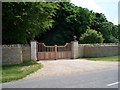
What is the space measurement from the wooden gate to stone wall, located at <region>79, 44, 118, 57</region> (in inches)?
117

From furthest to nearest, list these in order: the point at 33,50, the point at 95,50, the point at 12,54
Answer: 1. the point at 95,50
2. the point at 33,50
3. the point at 12,54

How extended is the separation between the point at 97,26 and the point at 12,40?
2459cm

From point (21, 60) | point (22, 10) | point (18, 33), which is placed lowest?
point (21, 60)

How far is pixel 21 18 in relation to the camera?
24953mm

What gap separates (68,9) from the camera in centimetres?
4566

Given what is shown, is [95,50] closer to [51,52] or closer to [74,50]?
[74,50]

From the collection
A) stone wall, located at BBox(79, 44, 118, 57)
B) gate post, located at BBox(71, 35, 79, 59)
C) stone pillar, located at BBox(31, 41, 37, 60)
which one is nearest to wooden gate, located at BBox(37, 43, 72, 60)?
gate post, located at BBox(71, 35, 79, 59)

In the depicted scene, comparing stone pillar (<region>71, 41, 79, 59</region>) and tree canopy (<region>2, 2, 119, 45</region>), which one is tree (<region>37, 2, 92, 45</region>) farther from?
stone pillar (<region>71, 41, 79, 59</region>)

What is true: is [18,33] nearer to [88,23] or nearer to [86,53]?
[86,53]

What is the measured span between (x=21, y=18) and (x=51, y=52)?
247 inches

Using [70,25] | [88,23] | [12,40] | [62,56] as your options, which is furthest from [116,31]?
[12,40]

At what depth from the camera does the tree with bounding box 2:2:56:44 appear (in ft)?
80.4

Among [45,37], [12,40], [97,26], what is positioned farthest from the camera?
[97,26]

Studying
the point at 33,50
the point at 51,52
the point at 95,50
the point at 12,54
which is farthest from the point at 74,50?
the point at 12,54
